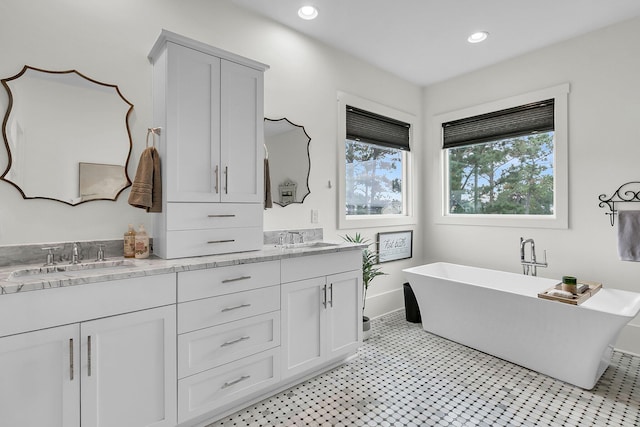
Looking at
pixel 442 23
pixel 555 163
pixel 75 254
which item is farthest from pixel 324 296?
pixel 555 163

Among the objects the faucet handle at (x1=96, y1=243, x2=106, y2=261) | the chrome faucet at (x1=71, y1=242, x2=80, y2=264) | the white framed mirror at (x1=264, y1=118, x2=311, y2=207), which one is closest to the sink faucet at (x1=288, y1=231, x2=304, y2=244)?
the white framed mirror at (x1=264, y1=118, x2=311, y2=207)

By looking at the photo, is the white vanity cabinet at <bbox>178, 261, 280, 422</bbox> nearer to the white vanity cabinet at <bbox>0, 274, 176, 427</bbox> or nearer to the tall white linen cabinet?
the white vanity cabinet at <bbox>0, 274, 176, 427</bbox>

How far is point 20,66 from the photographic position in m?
1.76

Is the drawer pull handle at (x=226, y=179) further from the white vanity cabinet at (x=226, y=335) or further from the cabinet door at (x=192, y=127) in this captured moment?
the white vanity cabinet at (x=226, y=335)

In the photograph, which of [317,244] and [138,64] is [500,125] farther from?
[138,64]

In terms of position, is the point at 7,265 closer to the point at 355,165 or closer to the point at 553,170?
the point at 355,165

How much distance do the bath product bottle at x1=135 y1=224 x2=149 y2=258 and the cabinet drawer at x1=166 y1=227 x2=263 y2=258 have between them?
6.7 inches

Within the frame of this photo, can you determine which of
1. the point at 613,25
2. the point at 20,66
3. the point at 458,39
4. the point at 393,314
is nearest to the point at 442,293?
the point at 393,314

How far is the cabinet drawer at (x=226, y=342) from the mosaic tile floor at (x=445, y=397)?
1.24 feet

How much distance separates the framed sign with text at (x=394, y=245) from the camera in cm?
367

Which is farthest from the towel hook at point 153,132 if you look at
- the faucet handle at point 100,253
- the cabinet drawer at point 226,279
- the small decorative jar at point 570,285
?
the small decorative jar at point 570,285

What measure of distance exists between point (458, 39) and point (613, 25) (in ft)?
4.07

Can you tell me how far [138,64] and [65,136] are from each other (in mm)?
635

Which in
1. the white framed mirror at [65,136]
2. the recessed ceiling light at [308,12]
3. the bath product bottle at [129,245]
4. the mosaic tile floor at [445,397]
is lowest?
the mosaic tile floor at [445,397]
